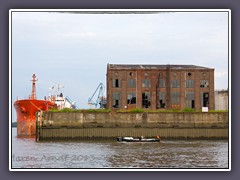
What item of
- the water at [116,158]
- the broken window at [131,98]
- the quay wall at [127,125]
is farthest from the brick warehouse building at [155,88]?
the water at [116,158]

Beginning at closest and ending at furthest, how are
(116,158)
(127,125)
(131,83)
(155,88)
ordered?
(116,158)
(127,125)
(131,83)
(155,88)

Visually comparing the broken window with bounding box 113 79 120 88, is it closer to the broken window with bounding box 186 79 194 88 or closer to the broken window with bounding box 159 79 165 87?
the broken window with bounding box 159 79 165 87

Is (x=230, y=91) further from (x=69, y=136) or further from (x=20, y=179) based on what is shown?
(x=69, y=136)

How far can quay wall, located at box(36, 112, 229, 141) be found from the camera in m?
54.1

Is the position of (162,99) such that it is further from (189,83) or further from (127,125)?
(127,125)

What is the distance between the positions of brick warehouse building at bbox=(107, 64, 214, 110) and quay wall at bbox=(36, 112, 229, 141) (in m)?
7.37

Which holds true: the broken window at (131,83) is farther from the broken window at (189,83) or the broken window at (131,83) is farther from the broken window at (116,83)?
the broken window at (189,83)

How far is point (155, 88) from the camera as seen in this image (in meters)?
66.5

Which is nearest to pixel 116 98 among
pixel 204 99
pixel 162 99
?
pixel 162 99

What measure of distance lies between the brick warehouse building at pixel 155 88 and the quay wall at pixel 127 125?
24.2 ft

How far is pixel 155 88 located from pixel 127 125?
38.5 ft

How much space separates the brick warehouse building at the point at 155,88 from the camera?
2518 inches
